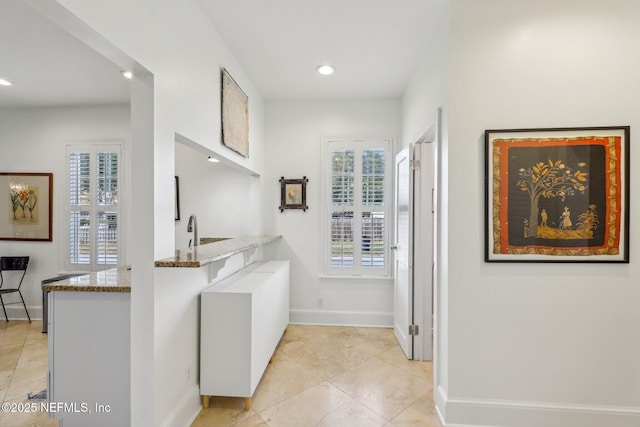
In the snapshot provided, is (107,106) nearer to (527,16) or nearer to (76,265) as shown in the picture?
(76,265)

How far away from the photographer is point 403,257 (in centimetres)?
340

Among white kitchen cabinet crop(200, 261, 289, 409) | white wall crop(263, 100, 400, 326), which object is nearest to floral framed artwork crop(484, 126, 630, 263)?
white kitchen cabinet crop(200, 261, 289, 409)

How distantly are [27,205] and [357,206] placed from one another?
4.17 m

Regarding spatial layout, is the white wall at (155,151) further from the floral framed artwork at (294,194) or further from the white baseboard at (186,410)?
the floral framed artwork at (294,194)

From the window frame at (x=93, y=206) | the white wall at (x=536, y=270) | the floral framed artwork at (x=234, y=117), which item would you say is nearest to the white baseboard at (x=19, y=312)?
the window frame at (x=93, y=206)

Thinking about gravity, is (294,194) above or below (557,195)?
above

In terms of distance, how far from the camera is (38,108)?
4.11 metres

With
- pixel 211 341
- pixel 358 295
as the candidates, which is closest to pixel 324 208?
pixel 358 295

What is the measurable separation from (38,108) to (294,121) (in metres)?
3.22

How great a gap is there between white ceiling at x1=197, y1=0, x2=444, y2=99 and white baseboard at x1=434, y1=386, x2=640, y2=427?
2.68m

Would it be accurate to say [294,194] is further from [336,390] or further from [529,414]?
[529,414]

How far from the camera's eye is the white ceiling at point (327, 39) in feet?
7.55

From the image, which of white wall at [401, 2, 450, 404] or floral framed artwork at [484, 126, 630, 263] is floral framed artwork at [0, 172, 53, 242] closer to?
white wall at [401, 2, 450, 404]

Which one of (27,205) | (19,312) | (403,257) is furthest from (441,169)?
(19,312)
